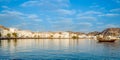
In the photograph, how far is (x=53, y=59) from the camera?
3619 cm

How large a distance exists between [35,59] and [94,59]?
9.93 metres

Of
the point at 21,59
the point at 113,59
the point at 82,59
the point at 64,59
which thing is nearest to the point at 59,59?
the point at 64,59

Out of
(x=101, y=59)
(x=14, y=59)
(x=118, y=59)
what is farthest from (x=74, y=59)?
(x=14, y=59)

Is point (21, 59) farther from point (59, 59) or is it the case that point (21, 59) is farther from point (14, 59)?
point (59, 59)

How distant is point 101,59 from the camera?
36.5 meters

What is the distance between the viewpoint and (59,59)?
3606 cm

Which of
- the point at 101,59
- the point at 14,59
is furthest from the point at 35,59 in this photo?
the point at 101,59

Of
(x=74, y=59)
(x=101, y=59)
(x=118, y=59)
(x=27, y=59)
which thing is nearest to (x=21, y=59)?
(x=27, y=59)

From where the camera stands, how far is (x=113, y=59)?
36.3 meters

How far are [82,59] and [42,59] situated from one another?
6.73 m

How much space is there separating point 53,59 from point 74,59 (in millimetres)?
3528

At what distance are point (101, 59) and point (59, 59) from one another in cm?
711

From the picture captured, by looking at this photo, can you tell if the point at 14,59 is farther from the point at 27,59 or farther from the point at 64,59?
the point at 64,59

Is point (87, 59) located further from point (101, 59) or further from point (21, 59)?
point (21, 59)
